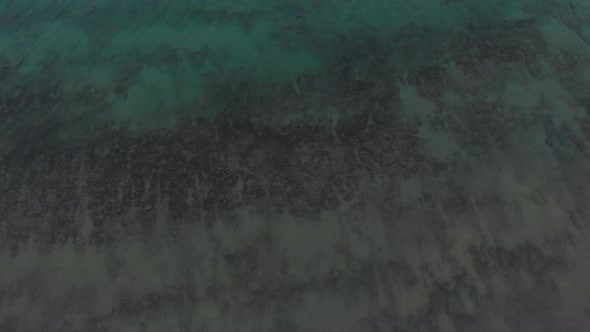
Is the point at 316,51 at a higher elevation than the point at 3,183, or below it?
higher

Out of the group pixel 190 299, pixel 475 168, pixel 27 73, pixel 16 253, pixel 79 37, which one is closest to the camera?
pixel 190 299

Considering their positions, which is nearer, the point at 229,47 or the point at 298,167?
the point at 298,167

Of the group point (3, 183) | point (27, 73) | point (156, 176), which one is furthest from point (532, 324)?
point (27, 73)

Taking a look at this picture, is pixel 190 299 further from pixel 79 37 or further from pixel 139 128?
pixel 79 37

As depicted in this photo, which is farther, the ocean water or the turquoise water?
the turquoise water

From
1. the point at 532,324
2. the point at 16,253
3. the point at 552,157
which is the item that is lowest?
the point at 16,253

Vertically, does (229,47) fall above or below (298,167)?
above

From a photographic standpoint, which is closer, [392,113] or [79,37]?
[392,113]

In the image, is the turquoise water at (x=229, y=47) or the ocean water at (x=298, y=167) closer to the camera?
the ocean water at (x=298, y=167)
